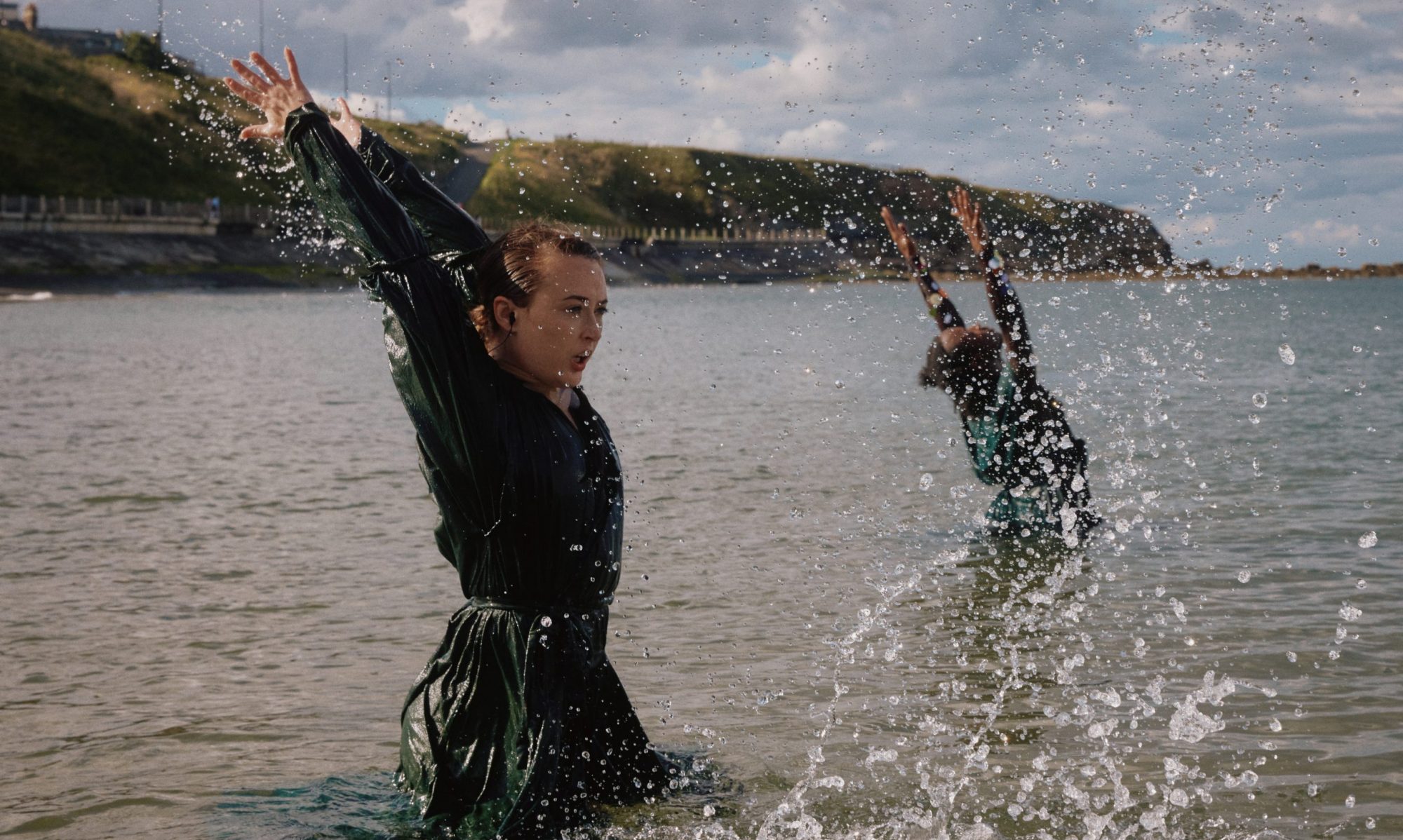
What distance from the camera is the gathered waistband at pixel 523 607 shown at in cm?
459

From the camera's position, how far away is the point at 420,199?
4.91m

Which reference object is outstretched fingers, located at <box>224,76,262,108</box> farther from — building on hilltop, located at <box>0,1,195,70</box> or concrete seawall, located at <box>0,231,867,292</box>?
building on hilltop, located at <box>0,1,195,70</box>

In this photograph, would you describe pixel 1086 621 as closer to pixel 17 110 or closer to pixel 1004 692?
pixel 1004 692

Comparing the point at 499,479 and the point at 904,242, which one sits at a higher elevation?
the point at 904,242

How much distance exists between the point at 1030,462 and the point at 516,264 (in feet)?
21.0

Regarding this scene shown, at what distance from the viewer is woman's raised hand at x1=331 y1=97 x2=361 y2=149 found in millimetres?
4953

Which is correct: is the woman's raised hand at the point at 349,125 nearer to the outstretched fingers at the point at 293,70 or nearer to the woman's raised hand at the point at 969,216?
the outstretched fingers at the point at 293,70

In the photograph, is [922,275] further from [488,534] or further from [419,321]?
[419,321]

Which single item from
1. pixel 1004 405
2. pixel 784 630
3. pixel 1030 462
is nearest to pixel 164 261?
pixel 1030 462

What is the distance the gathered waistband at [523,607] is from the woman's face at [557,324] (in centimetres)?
66

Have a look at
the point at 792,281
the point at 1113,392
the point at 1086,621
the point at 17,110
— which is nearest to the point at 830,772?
the point at 1086,621

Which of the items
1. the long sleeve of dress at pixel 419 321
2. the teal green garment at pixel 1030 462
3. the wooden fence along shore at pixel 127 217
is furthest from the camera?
the wooden fence along shore at pixel 127 217

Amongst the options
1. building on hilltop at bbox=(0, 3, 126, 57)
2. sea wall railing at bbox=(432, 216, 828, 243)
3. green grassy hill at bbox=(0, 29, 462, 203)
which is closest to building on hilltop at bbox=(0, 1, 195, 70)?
building on hilltop at bbox=(0, 3, 126, 57)

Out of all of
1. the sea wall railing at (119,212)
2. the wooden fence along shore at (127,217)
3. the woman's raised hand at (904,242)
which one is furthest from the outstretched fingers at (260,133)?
the sea wall railing at (119,212)
